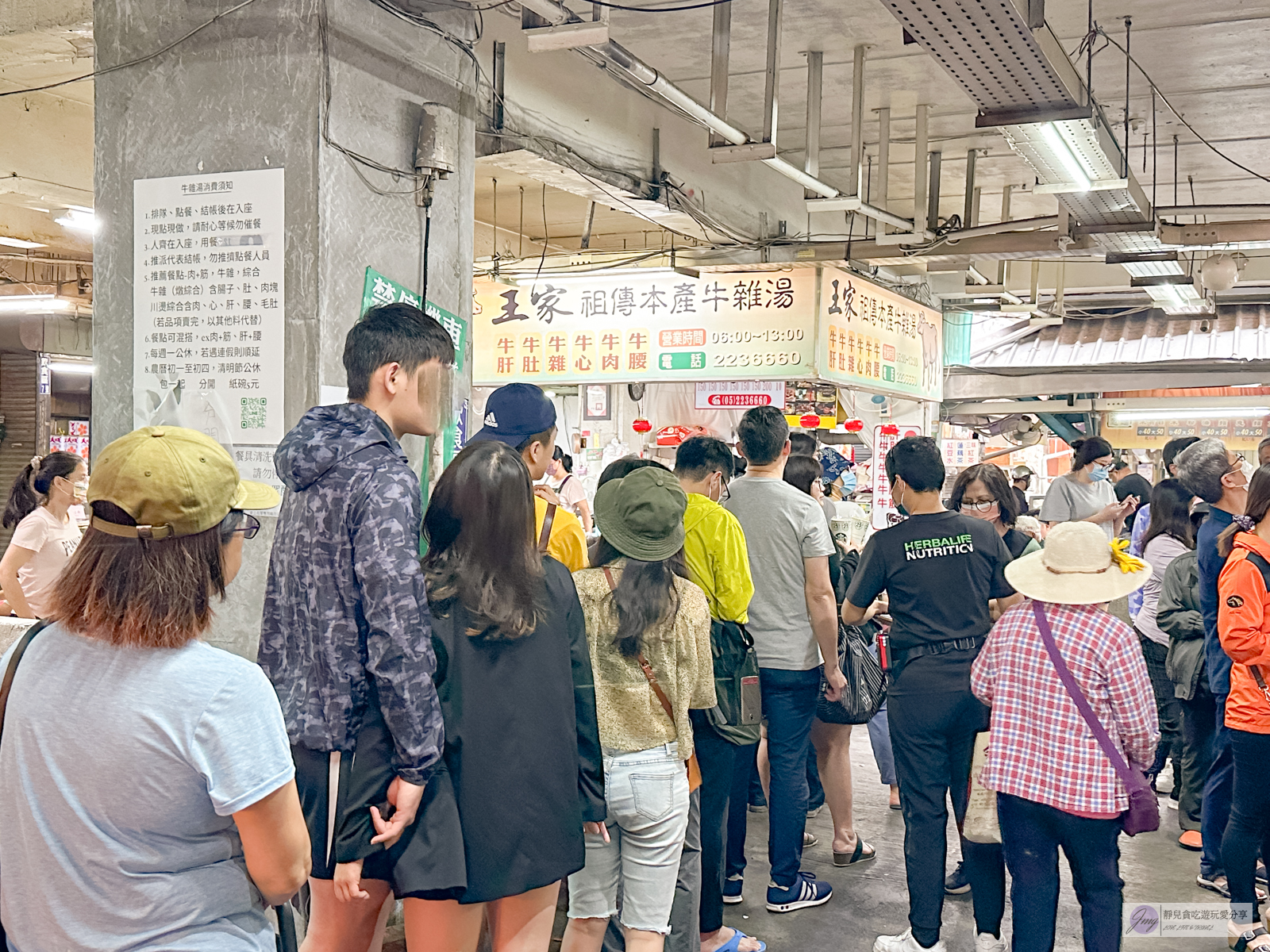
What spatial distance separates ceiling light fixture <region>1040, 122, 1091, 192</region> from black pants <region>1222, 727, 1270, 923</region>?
241 centimetres

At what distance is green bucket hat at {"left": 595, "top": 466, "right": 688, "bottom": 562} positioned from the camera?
9.34 ft

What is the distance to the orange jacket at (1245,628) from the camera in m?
3.43

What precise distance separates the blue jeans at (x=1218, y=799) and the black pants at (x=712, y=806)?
1.94 metres

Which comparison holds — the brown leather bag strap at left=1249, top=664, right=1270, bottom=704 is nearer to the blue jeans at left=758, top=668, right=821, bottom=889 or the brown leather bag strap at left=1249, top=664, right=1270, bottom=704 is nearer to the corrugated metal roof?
the blue jeans at left=758, top=668, right=821, bottom=889

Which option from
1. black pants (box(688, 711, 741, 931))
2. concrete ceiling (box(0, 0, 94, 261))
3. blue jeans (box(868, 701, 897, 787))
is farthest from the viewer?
blue jeans (box(868, 701, 897, 787))

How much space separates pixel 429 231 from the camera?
4.02 metres

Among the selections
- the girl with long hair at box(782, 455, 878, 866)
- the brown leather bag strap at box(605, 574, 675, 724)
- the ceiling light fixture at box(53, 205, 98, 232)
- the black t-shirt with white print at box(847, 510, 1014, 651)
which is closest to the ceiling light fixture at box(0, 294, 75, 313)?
the ceiling light fixture at box(53, 205, 98, 232)

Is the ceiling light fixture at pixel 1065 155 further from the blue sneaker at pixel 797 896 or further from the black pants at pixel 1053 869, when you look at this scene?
the blue sneaker at pixel 797 896

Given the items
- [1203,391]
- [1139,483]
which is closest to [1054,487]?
[1139,483]

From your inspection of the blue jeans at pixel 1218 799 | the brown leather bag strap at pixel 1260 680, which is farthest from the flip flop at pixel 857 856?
the brown leather bag strap at pixel 1260 680

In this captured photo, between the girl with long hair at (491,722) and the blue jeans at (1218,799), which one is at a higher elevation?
the girl with long hair at (491,722)

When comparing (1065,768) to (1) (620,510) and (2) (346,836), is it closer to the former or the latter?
(1) (620,510)

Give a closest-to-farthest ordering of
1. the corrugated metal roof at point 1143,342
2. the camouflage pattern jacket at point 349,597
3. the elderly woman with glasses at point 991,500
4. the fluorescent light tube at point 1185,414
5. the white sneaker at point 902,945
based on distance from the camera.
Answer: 1. the camouflage pattern jacket at point 349,597
2. the white sneaker at point 902,945
3. the elderly woman with glasses at point 991,500
4. the corrugated metal roof at point 1143,342
5. the fluorescent light tube at point 1185,414

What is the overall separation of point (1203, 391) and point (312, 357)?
1216 centimetres
